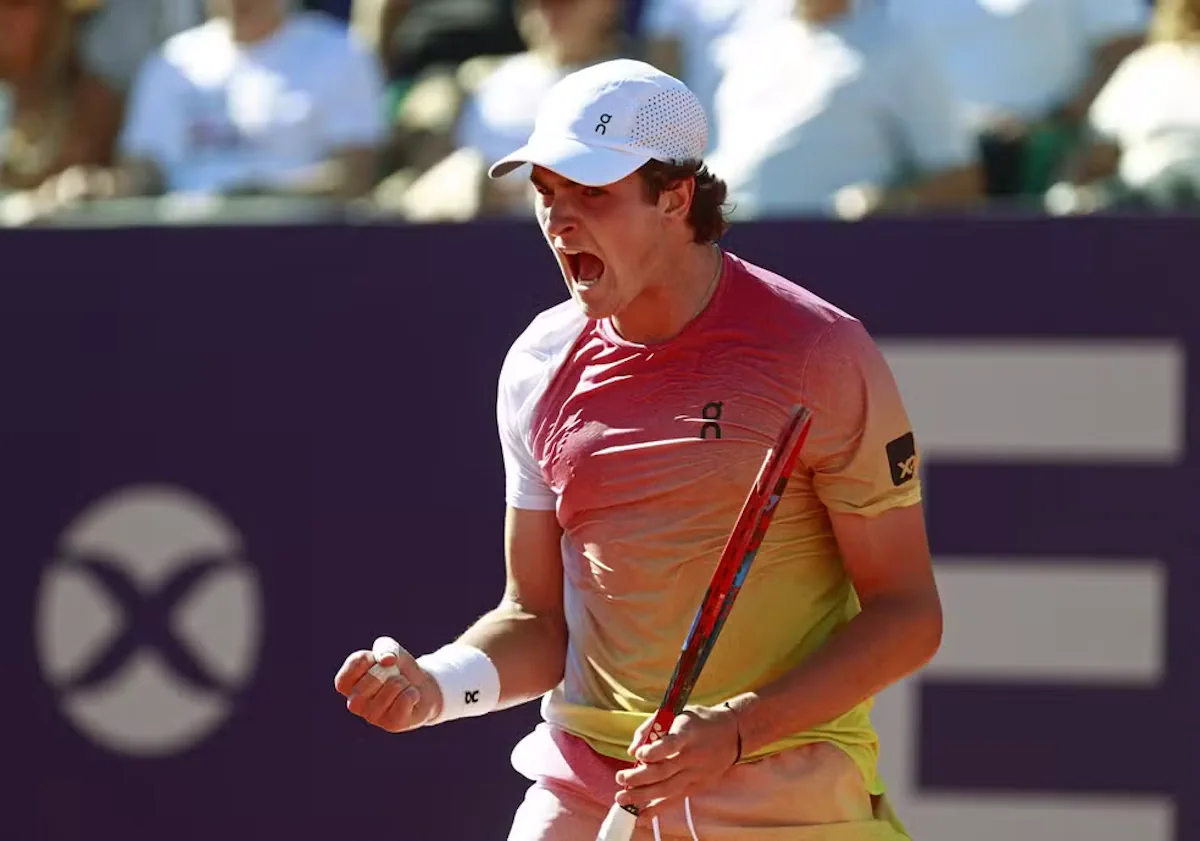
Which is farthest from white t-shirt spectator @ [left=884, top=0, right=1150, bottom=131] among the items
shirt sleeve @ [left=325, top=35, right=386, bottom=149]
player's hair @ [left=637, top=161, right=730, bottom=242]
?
player's hair @ [left=637, top=161, right=730, bottom=242]

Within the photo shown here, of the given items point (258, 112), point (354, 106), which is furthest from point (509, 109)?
point (258, 112)

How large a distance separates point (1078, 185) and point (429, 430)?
184 centimetres

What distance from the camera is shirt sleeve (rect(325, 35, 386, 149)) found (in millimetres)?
5984

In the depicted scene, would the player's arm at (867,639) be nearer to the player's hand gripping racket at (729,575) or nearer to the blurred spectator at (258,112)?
the player's hand gripping racket at (729,575)

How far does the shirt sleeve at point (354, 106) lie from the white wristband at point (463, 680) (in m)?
3.03

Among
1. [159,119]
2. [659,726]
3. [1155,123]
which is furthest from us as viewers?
[159,119]

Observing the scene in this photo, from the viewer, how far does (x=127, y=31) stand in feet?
21.6

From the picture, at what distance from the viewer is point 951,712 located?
16.4ft

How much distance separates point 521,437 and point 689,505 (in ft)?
1.18

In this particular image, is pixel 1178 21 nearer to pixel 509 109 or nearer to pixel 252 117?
pixel 509 109

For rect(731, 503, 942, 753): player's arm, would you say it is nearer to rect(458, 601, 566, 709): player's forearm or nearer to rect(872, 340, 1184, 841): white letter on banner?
rect(458, 601, 566, 709): player's forearm

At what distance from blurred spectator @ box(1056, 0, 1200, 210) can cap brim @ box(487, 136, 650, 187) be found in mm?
2575

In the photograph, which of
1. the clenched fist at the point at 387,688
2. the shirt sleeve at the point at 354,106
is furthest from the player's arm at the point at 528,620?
the shirt sleeve at the point at 354,106

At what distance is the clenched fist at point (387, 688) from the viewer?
3002 mm
